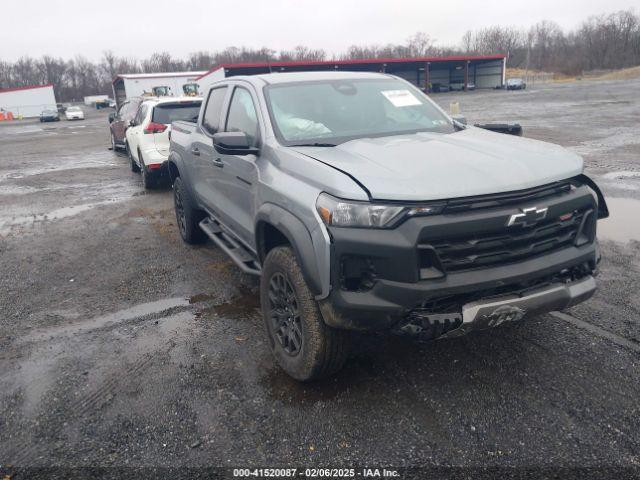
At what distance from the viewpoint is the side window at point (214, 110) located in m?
4.91

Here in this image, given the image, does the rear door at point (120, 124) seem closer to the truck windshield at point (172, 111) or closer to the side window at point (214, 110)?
the truck windshield at point (172, 111)

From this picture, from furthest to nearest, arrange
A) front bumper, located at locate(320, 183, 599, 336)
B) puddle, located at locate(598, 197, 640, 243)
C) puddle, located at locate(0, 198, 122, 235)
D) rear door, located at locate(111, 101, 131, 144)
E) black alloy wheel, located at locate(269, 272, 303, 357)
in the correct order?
rear door, located at locate(111, 101, 131, 144) → puddle, located at locate(0, 198, 122, 235) → puddle, located at locate(598, 197, 640, 243) → black alloy wheel, located at locate(269, 272, 303, 357) → front bumper, located at locate(320, 183, 599, 336)

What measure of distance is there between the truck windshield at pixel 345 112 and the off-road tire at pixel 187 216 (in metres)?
2.31

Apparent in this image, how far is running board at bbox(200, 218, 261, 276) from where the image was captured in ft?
13.7

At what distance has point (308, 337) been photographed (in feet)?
9.96

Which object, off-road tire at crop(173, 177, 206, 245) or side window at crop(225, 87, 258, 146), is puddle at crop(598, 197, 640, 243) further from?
off-road tire at crop(173, 177, 206, 245)

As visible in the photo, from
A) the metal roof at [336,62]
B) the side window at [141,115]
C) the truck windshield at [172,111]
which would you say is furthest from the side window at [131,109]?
the metal roof at [336,62]

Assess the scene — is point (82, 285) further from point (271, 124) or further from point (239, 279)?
point (271, 124)

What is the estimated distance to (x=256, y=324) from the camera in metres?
4.30

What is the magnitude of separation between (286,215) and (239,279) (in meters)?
2.38

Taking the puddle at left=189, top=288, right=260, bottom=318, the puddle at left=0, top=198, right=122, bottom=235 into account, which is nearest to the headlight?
the puddle at left=189, top=288, right=260, bottom=318

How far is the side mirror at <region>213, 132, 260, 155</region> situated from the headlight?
1.16 m

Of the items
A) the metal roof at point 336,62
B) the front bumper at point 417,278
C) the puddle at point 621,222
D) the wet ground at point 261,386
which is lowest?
the wet ground at point 261,386

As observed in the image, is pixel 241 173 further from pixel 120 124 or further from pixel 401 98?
pixel 120 124
